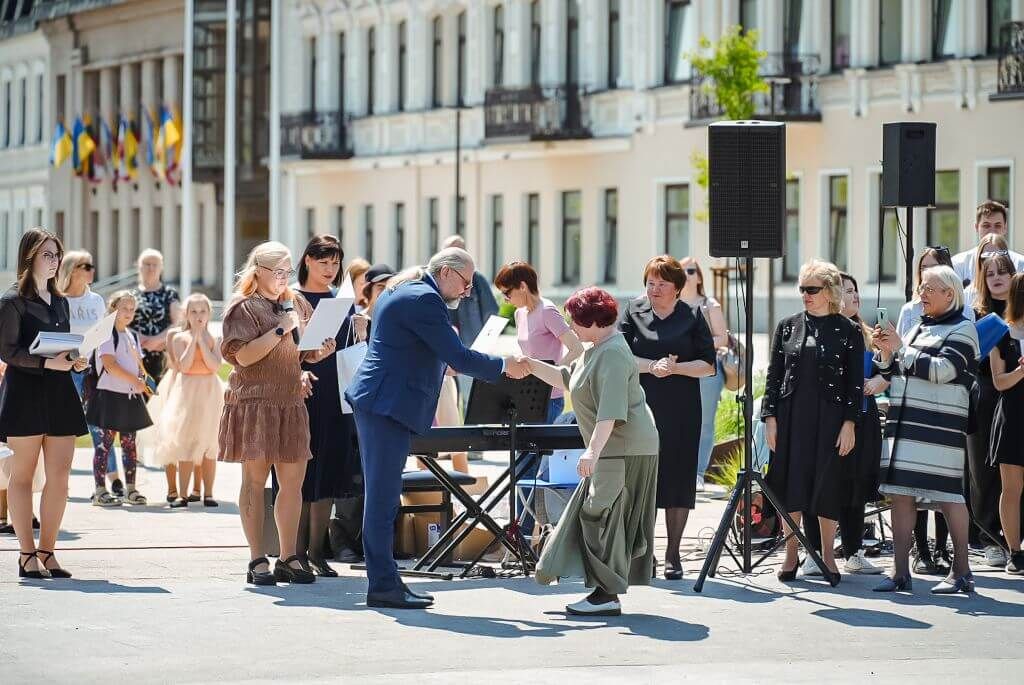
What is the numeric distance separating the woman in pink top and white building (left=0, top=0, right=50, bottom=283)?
201 feet

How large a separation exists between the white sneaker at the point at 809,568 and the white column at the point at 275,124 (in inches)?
1685

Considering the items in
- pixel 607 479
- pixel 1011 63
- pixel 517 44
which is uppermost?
pixel 517 44

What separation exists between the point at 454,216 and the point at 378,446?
3999 centimetres

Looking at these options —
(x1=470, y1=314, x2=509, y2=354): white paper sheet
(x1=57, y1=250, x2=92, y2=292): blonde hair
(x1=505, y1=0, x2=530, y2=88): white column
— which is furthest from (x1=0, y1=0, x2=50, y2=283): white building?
(x1=470, y1=314, x2=509, y2=354): white paper sheet

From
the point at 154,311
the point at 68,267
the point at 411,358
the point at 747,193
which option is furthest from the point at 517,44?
the point at 411,358

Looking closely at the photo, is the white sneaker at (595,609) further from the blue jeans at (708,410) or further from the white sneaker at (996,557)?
the blue jeans at (708,410)

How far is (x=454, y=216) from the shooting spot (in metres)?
51.6

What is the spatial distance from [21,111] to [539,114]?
34.4 metres

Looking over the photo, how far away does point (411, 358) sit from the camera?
1172cm

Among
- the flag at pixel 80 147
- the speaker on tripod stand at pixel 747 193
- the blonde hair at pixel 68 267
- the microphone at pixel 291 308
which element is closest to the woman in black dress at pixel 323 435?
the microphone at pixel 291 308

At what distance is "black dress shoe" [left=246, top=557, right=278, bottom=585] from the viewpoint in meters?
12.6

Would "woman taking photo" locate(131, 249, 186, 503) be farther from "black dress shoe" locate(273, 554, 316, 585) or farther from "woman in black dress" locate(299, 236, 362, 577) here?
"black dress shoe" locate(273, 554, 316, 585)

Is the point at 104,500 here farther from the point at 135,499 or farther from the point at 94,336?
the point at 94,336

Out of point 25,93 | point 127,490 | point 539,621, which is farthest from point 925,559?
point 25,93
